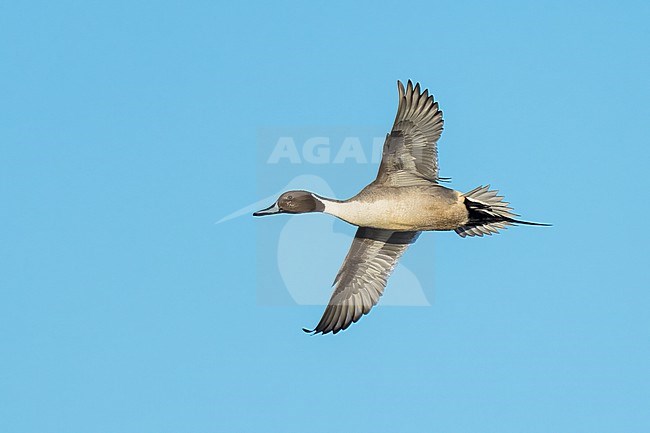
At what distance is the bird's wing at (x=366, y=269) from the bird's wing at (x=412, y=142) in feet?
4.49

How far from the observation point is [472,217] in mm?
13406

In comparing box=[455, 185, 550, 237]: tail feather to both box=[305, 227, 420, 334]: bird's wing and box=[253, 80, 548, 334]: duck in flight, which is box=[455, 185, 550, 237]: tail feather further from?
box=[305, 227, 420, 334]: bird's wing

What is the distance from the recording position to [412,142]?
13164 millimetres

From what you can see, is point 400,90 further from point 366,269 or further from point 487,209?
point 366,269

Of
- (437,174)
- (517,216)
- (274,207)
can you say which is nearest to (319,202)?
(274,207)

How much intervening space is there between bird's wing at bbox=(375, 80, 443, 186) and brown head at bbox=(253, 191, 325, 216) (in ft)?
2.54

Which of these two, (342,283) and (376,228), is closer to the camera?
(376,228)

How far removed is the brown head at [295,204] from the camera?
43.8 feet

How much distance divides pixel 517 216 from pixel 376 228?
5.57 feet

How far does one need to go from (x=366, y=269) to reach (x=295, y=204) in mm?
1601

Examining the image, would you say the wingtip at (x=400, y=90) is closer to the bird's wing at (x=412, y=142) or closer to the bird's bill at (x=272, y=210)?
the bird's wing at (x=412, y=142)

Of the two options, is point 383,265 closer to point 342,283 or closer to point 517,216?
point 342,283

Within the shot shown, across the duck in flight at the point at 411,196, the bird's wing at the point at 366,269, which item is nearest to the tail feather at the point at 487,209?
the duck in flight at the point at 411,196

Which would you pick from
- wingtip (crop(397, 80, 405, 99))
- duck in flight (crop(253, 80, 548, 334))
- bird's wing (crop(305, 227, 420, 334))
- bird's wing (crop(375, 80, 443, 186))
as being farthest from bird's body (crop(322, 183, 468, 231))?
bird's wing (crop(305, 227, 420, 334))
